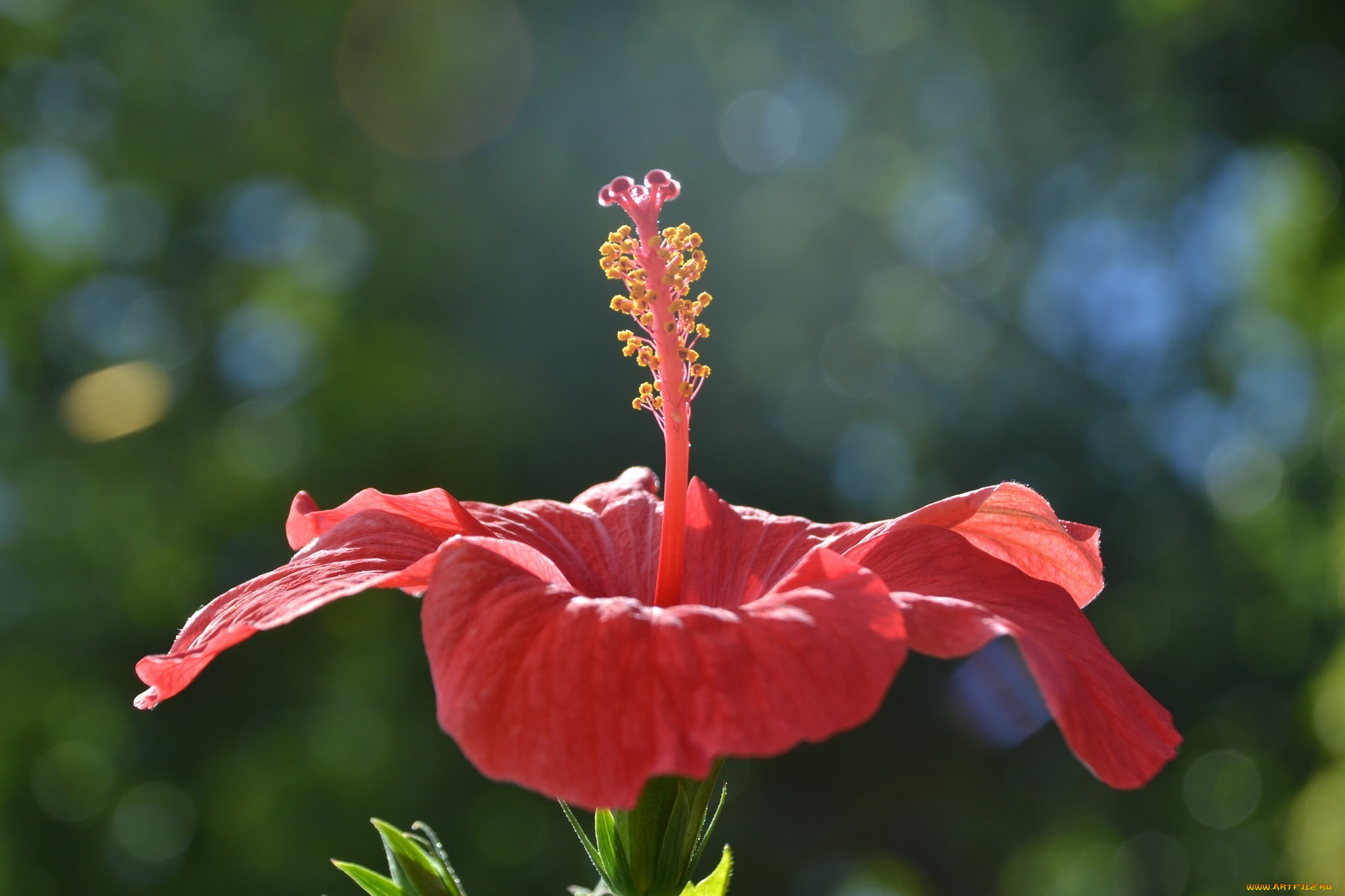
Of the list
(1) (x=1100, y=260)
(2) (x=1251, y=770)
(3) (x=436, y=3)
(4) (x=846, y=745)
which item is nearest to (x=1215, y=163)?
(1) (x=1100, y=260)

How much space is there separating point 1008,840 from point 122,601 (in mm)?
6051

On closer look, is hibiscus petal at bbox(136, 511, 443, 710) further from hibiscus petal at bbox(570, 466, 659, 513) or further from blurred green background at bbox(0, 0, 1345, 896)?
blurred green background at bbox(0, 0, 1345, 896)

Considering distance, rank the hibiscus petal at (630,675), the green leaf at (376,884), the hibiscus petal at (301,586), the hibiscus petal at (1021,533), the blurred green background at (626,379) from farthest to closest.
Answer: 1. the blurred green background at (626,379)
2. the hibiscus petal at (1021,533)
3. the green leaf at (376,884)
4. the hibiscus petal at (301,586)
5. the hibiscus petal at (630,675)

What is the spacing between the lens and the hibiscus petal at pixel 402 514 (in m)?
1.09

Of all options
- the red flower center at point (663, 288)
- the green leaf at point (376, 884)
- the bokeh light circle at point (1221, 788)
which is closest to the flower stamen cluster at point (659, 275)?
the red flower center at point (663, 288)

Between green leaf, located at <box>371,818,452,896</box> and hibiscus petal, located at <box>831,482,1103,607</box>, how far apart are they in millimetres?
528

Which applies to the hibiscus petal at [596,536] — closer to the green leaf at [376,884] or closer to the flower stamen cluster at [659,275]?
the flower stamen cluster at [659,275]

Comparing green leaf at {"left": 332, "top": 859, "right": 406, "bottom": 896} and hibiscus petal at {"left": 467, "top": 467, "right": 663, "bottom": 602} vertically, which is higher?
hibiscus petal at {"left": 467, "top": 467, "right": 663, "bottom": 602}

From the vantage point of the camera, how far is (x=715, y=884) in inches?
37.1

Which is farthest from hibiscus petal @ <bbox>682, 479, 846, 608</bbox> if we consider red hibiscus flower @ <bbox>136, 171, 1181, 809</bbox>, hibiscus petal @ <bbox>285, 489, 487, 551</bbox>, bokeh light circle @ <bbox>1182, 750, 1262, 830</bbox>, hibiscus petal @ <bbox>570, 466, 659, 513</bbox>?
bokeh light circle @ <bbox>1182, 750, 1262, 830</bbox>

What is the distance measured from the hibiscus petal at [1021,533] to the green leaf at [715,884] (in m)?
0.35

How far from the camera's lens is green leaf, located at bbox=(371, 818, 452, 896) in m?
0.97

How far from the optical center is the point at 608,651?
0.77 metres

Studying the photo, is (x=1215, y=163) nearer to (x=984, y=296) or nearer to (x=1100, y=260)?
(x=1100, y=260)
